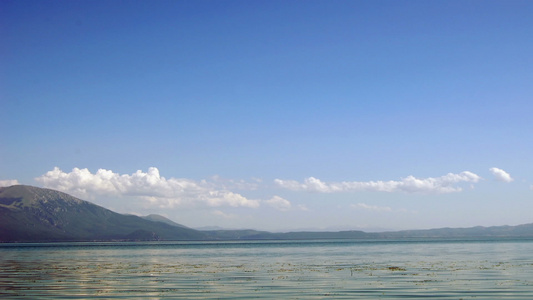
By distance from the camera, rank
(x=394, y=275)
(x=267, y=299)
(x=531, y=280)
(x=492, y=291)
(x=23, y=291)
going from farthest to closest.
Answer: (x=394, y=275) < (x=531, y=280) < (x=23, y=291) < (x=492, y=291) < (x=267, y=299)

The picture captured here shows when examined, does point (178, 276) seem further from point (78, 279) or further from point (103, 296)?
point (103, 296)

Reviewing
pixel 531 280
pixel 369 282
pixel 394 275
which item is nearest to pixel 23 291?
pixel 369 282

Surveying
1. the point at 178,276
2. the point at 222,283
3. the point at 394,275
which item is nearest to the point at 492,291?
the point at 394,275

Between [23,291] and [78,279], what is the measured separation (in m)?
12.2

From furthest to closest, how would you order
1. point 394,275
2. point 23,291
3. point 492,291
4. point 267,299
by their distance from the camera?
point 394,275 → point 23,291 → point 492,291 → point 267,299

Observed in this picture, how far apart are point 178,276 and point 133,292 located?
1677 centimetres

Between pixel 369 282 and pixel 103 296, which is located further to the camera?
pixel 369 282

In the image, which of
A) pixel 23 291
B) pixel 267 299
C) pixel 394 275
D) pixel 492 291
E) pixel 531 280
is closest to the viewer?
pixel 267 299

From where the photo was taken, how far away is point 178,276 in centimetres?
6444

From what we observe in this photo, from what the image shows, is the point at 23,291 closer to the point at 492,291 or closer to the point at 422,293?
the point at 422,293

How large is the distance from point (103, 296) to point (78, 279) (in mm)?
17931

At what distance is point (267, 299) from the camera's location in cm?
4250

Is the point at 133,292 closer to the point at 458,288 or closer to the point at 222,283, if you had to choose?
the point at 222,283

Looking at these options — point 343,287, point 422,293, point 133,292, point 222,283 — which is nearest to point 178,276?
point 222,283
